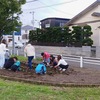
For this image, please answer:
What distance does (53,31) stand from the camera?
115 ft

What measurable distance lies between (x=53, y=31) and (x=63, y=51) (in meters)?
4.69

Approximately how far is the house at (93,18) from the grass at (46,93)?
25588 millimetres

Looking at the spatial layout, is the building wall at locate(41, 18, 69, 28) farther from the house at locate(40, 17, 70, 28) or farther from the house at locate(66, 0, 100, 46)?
the house at locate(66, 0, 100, 46)

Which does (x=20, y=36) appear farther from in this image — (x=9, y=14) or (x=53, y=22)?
(x=9, y=14)

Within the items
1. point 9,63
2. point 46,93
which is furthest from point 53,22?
point 46,93

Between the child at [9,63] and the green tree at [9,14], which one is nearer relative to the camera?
the child at [9,63]

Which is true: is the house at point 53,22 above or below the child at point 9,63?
above

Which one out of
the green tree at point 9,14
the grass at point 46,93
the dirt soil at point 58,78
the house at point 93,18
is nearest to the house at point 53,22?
the house at point 93,18

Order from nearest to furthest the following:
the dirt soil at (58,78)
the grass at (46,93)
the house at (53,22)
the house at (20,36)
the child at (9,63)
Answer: the grass at (46,93), the dirt soil at (58,78), the child at (9,63), the house at (20,36), the house at (53,22)

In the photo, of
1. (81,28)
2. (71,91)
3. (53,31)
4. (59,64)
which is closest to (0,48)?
(59,64)

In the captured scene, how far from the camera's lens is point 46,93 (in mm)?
7344

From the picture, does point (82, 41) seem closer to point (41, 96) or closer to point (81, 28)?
point (81, 28)

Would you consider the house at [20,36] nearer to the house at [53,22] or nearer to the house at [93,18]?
the house at [53,22]

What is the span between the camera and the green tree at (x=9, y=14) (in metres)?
16.8
